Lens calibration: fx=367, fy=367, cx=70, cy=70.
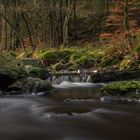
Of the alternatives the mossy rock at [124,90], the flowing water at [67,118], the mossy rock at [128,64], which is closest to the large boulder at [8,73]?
the flowing water at [67,118]

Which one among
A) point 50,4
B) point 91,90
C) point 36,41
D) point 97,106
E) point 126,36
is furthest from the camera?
point 36,41

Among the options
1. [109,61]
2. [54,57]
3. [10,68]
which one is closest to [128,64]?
[109,61]

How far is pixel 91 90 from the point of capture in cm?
1582

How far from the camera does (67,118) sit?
32.2ft

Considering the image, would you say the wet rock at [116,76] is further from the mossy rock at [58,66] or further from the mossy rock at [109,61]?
the mossy rock at [58,66]

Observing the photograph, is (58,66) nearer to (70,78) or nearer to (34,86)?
(70,78)

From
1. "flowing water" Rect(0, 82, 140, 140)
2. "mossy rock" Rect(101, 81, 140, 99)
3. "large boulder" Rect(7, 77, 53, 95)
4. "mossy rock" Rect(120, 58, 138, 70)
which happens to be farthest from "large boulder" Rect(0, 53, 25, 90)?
"mossy rock" Rect(120, 58, 138, 70)

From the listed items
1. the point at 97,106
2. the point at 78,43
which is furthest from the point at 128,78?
the point at 78,43

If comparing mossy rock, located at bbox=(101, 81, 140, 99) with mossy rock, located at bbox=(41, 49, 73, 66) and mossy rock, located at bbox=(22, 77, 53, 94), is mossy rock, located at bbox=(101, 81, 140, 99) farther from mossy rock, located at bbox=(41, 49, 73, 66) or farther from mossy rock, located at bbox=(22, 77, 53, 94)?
mossy rock, located at bbox=(41, 49, 73, 66)

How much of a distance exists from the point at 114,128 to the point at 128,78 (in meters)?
9.59

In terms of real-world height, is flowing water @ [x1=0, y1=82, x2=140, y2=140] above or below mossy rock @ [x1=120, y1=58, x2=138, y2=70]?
below

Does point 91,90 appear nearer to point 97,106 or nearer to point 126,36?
point 97,106

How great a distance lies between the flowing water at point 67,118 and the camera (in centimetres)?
A: 820

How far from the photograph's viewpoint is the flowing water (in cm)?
820
